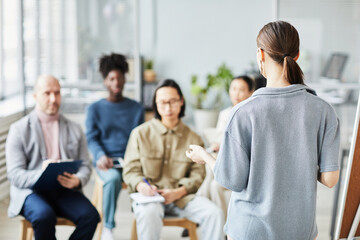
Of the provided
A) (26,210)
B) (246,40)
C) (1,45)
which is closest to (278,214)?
(26,210)

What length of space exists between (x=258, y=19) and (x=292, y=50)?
4405mm

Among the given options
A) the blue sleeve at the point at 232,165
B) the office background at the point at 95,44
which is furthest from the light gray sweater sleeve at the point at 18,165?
the office background at the point at 95,44

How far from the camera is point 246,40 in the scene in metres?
5.91

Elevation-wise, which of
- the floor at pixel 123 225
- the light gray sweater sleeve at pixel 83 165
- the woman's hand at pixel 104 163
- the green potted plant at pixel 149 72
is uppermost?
the green potted plant at pixel 149 72

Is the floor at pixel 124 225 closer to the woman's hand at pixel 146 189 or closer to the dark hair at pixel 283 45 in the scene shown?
the woman's hand at pixel 146 189

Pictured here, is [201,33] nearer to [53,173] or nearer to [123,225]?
[123,225]

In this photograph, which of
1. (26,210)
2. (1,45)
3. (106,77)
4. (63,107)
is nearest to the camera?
(26,210)

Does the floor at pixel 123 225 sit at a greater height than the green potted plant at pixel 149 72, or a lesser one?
lesser

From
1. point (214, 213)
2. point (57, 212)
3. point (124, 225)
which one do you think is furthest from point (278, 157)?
point (124, 225)

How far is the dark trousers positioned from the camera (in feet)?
8.71

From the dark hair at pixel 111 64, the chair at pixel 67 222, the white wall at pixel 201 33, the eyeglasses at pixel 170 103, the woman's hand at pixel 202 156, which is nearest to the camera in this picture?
the woman's hand at pixel 202 156

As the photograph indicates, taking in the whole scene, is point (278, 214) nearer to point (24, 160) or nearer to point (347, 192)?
point (347, 192)

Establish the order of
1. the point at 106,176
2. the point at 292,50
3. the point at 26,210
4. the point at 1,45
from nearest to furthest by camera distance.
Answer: the point at 292,50 → the point at 26,210 → the point at 106,176 → the point at 1,45

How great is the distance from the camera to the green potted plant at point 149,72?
5.58 meters
